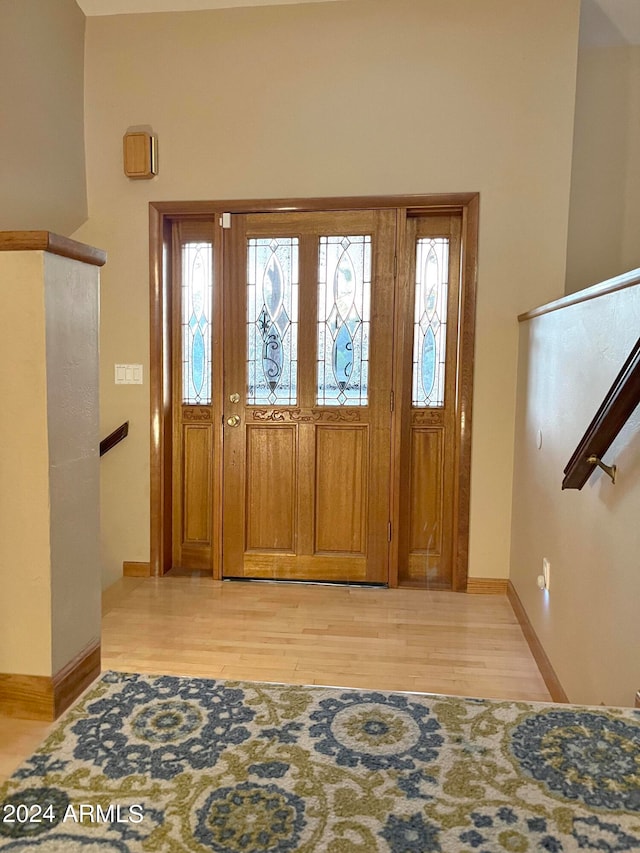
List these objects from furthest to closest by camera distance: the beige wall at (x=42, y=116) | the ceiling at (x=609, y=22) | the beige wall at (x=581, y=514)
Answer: the ceiling at (x=609, y=22)
the beige wall at (x=42, y=116)
the beige wall at (x=581, y=514)

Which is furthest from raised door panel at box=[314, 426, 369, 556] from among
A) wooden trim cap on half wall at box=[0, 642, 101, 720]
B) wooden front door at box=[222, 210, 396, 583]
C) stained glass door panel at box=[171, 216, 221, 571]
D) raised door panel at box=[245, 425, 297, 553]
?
wooden trim cap on half wall at box=[0, 642, 101, 720]

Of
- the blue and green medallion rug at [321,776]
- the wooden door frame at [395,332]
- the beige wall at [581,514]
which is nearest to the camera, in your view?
the blue and green medallion rug at [321,776]

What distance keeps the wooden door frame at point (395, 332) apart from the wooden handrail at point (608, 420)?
1659 mm

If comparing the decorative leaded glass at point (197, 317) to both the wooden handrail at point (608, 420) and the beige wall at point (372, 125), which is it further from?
the wooden handrail at point (608, 420)

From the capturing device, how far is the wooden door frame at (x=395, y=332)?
3.56m

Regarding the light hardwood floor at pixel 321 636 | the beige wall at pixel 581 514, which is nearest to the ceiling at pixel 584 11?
the beige wall at pixel 581 514

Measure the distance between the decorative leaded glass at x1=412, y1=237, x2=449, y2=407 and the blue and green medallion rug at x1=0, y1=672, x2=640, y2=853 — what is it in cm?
230

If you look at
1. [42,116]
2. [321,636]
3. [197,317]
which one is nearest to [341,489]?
[321,636]

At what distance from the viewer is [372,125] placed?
353 cm

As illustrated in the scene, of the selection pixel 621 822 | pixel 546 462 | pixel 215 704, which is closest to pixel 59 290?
pixel 215 704

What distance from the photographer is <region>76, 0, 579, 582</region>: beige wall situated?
342 cm

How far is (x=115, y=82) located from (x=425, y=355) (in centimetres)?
228

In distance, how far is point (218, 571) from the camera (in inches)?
151

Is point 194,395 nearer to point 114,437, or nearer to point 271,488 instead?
point 114,437
